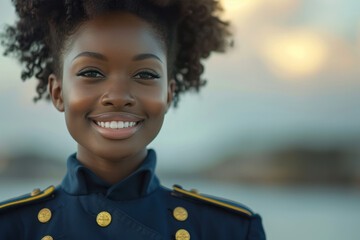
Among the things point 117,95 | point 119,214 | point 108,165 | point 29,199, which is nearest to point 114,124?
point 117,95

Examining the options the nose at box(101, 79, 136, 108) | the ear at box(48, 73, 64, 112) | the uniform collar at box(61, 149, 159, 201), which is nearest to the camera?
the nose at box(101, 79, 136, 108)

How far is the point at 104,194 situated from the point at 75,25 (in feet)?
2.10

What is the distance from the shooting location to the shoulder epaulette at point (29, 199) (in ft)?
5.92

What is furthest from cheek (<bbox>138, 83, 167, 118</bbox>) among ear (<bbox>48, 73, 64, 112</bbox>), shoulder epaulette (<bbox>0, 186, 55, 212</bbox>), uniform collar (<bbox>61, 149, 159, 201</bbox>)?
shoulder epaulette (<bbox>0, 186, 55, 212</bbox>)

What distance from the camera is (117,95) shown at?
173 cm

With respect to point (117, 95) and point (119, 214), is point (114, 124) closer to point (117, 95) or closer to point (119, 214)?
point (117, 95)

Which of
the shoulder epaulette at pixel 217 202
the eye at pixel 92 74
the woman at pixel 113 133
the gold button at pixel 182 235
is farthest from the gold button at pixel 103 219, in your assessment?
the eye at pixel 92 74

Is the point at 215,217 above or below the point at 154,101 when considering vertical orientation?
below

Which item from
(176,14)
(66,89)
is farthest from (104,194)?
(176,14)

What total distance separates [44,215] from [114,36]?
2.29ft

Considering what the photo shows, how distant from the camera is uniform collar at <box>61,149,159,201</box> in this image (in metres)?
1.84

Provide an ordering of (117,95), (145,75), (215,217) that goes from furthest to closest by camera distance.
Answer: (215,217) < (145,75) < (117,95)

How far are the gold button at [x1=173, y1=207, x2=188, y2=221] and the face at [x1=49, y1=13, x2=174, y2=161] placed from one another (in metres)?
0.30

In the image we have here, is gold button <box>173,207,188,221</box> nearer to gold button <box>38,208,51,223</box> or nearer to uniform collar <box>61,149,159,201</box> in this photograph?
uniform collar <box>61,149,159,201</box>
